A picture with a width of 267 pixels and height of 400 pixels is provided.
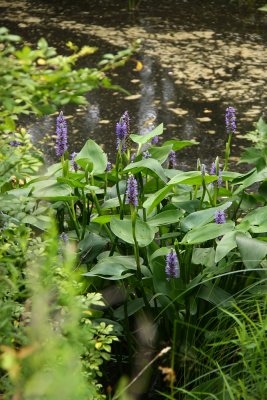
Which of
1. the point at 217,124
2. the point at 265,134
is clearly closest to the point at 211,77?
the point at 217,124

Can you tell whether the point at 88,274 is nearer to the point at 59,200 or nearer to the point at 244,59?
the point at 59,200

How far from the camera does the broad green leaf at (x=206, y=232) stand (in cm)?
237

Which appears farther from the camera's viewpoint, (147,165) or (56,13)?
(56,13)

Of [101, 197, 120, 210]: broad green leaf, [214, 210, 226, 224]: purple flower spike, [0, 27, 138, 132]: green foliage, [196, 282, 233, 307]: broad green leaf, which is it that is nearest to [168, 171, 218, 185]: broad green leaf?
[214, 210, 226, 224]: purple flower spike

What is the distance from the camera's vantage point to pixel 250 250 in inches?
92.0

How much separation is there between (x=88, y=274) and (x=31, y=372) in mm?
1049

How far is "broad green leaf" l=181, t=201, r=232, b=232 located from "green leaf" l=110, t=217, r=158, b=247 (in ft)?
0.41

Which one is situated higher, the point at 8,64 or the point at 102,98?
the point at 8,64

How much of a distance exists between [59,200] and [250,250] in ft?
2.34

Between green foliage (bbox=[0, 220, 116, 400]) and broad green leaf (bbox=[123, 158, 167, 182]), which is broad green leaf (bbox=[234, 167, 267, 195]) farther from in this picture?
green foliage (bbox=[0, 220, 116, 400])

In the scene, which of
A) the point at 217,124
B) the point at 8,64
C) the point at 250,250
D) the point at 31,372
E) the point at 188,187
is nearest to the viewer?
the point at 31,372

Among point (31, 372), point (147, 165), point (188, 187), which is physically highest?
point (31, 372)

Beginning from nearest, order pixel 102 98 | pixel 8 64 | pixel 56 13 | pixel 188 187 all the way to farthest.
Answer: pixel 8 64, pixel 188 187, pixel 102 98, pixel 56 13

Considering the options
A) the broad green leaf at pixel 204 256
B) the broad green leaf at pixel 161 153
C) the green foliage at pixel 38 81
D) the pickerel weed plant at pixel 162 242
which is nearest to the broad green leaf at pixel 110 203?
the pickerel weed plant at pixel 162 242
